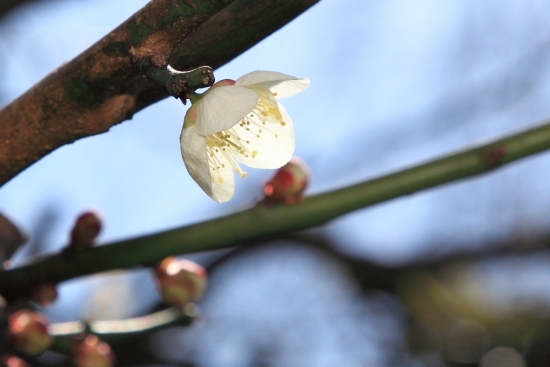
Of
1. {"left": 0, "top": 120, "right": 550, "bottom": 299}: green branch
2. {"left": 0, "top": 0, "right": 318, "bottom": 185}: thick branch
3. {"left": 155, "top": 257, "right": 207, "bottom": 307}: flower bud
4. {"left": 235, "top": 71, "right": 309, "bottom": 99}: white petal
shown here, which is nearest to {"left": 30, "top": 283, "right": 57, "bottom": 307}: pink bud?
{"left": 0, "top": 120, "right": 550, "bottom": 299}: green branch

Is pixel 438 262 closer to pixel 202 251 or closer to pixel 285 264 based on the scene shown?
pixel 285 264

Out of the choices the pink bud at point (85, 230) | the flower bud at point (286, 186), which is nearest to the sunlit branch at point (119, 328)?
the pink bud at point (85, 230)

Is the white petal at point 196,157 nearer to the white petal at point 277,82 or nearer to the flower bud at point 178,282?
the white petal at point 277,82

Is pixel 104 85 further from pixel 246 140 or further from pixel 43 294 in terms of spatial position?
pixel 43 294

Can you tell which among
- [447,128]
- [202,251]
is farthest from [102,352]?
[447,128]

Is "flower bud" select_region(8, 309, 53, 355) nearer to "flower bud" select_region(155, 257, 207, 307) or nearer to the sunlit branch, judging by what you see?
the sunlit branch
